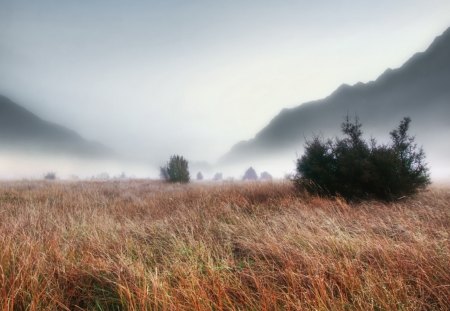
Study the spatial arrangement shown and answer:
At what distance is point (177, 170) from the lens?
Result: 856 inches

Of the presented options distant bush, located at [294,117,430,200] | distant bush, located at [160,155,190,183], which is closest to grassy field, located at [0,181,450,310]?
distant bush, located at [294,117,430,200]

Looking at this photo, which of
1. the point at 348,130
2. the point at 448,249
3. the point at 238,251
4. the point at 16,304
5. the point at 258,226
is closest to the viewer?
the point at 16,304

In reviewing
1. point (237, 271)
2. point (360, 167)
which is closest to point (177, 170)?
point (360, 167)

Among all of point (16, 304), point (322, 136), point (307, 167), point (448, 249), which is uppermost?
point (322, 136)

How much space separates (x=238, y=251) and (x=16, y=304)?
2.40 m

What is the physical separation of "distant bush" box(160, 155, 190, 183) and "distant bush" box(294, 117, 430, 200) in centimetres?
1421

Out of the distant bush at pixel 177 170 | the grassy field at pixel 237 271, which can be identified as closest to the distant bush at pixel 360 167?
the grassy field at pixel 237 271

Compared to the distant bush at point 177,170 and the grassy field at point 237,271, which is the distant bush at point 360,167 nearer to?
the grassy field at point 237,271

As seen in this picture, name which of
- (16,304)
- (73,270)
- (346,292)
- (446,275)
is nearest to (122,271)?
(73,270)

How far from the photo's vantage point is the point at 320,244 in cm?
314

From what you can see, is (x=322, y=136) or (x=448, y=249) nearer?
(x=448, y=249)

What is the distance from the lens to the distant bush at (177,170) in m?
21.6

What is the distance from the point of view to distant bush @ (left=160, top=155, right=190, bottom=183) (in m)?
21.6

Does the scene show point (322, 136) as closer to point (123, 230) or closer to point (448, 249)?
point (448, 249)
